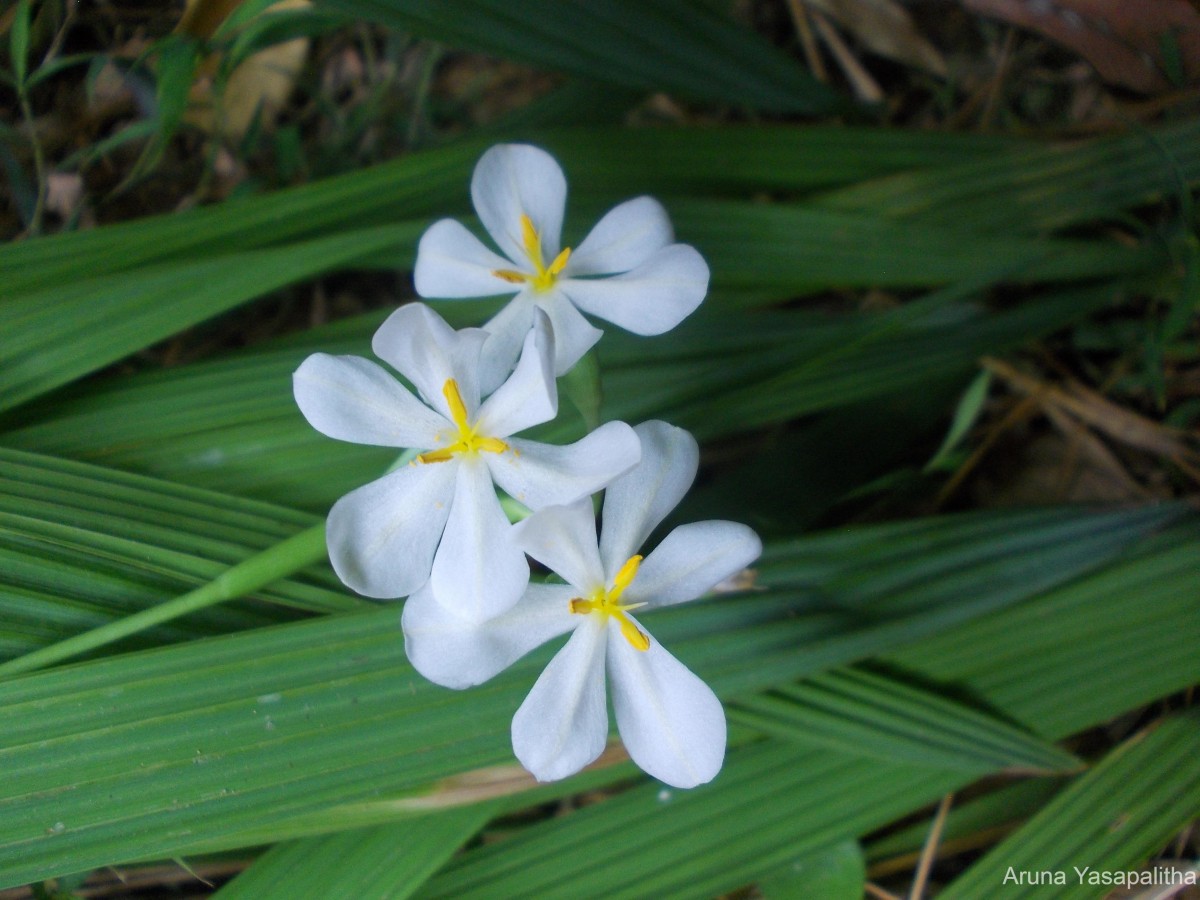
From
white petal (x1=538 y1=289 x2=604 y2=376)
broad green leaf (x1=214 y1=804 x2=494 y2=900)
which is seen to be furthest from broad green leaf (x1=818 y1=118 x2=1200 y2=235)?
broad green leaf (x1=214 y1=804 x2=494 y2=900)

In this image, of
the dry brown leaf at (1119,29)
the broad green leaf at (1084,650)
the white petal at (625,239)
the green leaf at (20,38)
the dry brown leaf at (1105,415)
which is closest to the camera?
the white petal at (625,239)

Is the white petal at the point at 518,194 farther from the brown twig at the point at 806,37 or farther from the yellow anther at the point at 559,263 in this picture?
the brown twig at the point at 806,37

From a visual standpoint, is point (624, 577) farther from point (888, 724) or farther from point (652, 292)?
point (888, 724)

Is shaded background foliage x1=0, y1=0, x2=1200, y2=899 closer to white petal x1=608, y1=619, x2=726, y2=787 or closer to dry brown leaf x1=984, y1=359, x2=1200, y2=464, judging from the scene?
dry brown leaf x1=984, y1=359, x2=1200, y2=464

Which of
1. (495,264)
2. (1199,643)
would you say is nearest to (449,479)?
(495,264)

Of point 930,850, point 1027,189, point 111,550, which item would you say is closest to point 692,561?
point 111,550

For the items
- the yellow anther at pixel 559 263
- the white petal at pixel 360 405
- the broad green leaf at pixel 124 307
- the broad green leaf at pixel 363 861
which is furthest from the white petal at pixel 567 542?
the broad green leaf at pixel 124 307

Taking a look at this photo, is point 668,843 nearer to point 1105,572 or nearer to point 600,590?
point 600,590
